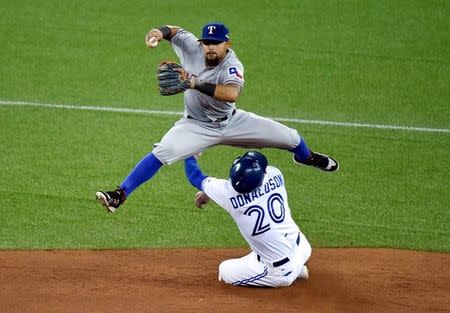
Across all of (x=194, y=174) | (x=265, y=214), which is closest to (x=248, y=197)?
(x=265, y=214)

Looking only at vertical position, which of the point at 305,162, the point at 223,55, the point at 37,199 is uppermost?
the point at 223,55

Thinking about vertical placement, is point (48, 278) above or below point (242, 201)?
below

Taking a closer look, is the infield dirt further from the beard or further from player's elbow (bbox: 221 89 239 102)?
the beard

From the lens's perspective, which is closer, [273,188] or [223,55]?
[273,188]

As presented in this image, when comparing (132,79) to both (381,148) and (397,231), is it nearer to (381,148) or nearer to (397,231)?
(381,148)

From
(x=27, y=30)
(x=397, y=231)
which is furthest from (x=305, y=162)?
(x=27, y=30)

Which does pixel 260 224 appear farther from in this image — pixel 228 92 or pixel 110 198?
pixel 110 198
